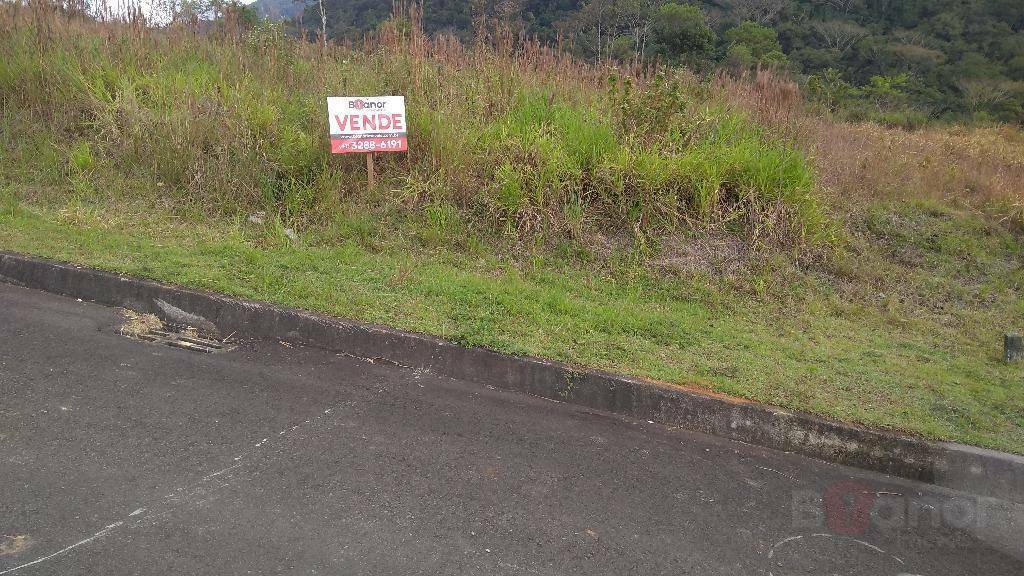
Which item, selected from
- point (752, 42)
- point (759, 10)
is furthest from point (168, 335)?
point (759, 10)

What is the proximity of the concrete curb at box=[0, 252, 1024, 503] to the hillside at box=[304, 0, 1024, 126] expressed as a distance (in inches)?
357

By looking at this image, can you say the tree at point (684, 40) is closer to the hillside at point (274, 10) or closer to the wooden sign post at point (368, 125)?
the hillside at point (274, 10)

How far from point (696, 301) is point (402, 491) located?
3757 mm

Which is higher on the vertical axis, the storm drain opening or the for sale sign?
the for sale sign

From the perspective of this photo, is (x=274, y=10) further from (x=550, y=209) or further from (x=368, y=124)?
(x=550, y=209)

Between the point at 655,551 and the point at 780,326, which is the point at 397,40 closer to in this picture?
the point at 780,326

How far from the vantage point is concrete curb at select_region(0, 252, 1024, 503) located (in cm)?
440

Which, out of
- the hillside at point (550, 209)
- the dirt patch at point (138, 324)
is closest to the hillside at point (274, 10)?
the hillside at point (550, 209)

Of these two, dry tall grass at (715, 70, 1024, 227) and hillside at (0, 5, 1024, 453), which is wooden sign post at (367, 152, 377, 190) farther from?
dry tall grass at (715, 70, 1024, 227)

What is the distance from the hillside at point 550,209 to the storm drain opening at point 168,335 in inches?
18.9

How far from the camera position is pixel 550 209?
793 cm

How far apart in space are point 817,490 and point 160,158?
317 inches

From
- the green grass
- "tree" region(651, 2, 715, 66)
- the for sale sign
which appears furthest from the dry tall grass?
"tree" region(651, 2, 715, 66)

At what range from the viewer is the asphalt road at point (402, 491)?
337cm
